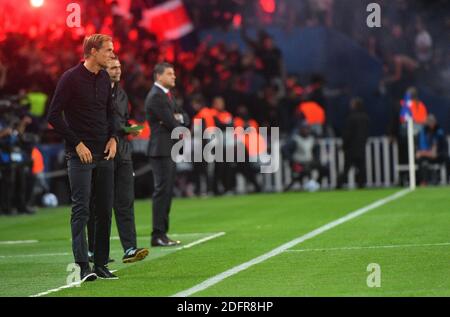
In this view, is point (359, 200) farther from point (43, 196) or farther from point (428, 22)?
point (428, 22)

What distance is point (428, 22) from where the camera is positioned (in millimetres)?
34812

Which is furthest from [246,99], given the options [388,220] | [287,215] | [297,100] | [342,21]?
[388,220]

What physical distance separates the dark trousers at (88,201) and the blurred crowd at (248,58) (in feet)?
49.6

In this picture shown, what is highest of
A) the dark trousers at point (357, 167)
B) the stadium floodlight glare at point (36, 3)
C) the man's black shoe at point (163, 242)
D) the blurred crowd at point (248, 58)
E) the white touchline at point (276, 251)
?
the stadium floodlight glare at point (36, 3)

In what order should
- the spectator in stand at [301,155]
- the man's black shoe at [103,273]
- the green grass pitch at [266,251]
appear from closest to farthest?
the green grass pitch at [266,251], the man's black shoe at [103,273], the spectator in stand at [301,155]

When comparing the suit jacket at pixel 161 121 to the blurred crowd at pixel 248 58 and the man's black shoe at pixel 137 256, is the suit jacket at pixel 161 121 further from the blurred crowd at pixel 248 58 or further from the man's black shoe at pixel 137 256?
the blurred crowd at pixel 248 58

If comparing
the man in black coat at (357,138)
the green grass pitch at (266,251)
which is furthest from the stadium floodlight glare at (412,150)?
the green grass pitch at (266,251)

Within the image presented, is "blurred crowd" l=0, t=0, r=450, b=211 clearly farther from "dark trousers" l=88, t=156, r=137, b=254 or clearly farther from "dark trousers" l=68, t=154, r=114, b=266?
"dark trousers" l=68, t=154, r=114, b=266

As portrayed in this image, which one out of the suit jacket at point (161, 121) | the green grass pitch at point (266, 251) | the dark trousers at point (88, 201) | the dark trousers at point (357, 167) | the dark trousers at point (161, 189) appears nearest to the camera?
the green grass pitch at point (266, 251)

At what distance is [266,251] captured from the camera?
575 inches

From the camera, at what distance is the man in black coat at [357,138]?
3084 cm

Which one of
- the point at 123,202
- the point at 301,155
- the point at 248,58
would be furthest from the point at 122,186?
the point at 248,58

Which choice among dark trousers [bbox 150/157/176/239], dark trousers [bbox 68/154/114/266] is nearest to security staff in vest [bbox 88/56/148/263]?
dark trousers [bbox 68/154/114/266]
